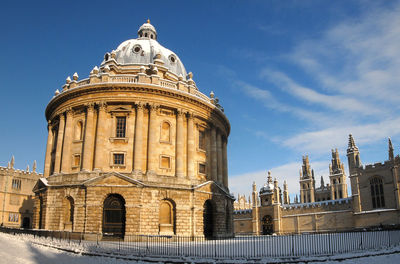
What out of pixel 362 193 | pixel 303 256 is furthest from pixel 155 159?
pixel 362 193

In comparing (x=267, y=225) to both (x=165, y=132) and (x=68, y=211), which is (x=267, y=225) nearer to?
(x=165, y=132)

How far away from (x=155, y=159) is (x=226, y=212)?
12.2 metres

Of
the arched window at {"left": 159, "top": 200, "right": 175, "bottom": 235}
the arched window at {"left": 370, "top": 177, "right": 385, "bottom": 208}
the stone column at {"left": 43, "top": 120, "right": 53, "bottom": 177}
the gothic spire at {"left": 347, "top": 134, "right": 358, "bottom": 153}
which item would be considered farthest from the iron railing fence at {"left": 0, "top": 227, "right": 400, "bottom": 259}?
the gothic spire at {"left": 347, "top": 134, "right": 358, "bottom": 153}

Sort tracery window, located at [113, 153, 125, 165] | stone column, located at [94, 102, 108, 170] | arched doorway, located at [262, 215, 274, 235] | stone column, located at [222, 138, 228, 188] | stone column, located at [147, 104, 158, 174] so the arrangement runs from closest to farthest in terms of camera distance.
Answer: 1. stone column, located at [94, 102, 108, 170]
2. stone column, located at [147, 104, 158, 174]
3. tracery window, located at [113, 153, 125, 165]
4. stone column, located at [222, 138, 228, 188]
5. arched doorway, located at [262, 215, 274, 235]

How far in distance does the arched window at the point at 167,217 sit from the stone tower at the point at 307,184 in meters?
97.9

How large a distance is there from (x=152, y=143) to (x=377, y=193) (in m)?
42.8

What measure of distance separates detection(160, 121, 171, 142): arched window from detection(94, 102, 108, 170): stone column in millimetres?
5930

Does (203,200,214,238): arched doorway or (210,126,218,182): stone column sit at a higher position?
(210,126,218,182): stone column

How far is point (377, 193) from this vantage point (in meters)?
56.8

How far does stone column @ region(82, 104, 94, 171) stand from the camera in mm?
32656

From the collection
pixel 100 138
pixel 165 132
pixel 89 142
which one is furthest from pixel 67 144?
pixel 165 132

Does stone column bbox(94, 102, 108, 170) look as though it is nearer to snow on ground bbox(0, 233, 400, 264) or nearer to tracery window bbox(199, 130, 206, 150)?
tracery window bbox(199, 130, 206, 150)

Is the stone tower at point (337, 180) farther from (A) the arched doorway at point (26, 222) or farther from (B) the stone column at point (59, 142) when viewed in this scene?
(B) the stone column at point (59, 142)

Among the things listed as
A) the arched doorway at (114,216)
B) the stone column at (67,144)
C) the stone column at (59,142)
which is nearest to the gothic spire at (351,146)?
the arched doorway at (114,216)
